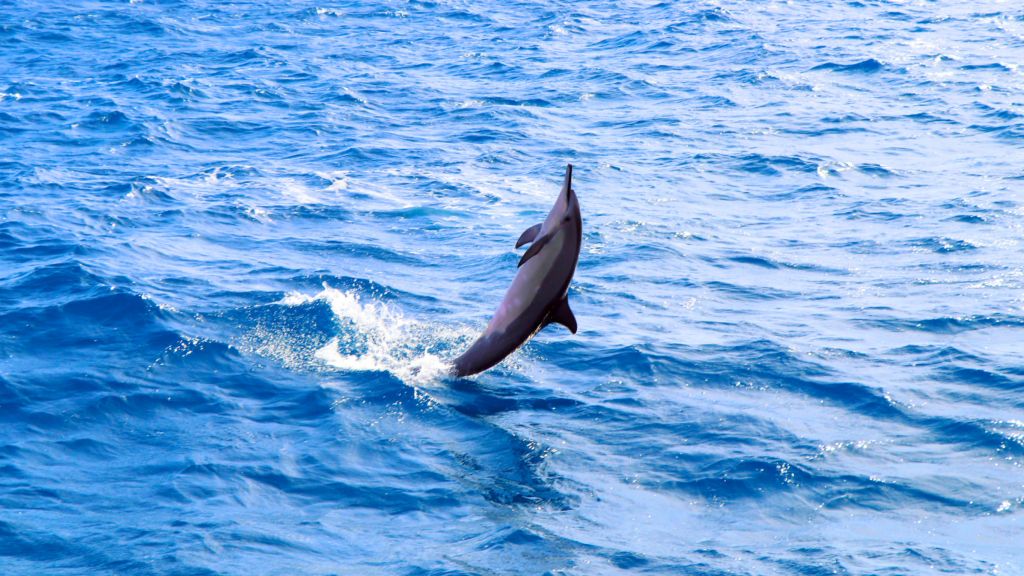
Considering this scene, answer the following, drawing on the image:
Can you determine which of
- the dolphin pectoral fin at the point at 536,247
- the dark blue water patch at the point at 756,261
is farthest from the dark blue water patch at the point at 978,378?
the dolphin pectoral fin at the point at 536,247

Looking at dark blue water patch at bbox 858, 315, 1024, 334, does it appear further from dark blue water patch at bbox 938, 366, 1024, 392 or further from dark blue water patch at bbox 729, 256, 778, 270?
dark blue water patch at bbox 729, 256, 778, 270

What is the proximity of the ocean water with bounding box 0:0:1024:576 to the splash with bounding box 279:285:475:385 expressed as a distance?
63mm

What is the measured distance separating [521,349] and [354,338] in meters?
2.43

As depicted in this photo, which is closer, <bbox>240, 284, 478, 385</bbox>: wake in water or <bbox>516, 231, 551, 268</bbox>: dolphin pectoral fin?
<bbox>516, 231, 551, 268</bbox>: dolphin pectoral fin

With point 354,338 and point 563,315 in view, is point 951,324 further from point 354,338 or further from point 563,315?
point 354,338

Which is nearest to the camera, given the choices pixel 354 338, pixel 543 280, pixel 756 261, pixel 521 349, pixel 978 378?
pixel 543 280

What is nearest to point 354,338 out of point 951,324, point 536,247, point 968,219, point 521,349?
point 521,349

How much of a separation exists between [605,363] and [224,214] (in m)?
9.81

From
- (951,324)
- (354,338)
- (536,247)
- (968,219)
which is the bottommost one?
(354,338)

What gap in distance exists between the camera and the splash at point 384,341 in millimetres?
12594

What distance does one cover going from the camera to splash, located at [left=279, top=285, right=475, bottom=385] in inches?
496

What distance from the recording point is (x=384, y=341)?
13.4 meters

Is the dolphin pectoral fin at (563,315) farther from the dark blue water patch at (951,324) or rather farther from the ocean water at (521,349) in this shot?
the dark blue water patch at (951,324)

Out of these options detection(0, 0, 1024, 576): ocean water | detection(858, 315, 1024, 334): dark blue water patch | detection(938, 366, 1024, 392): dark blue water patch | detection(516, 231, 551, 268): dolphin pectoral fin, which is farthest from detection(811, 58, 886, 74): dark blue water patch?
detection(516, 231, 551, 268): dolphin pectoral fin
